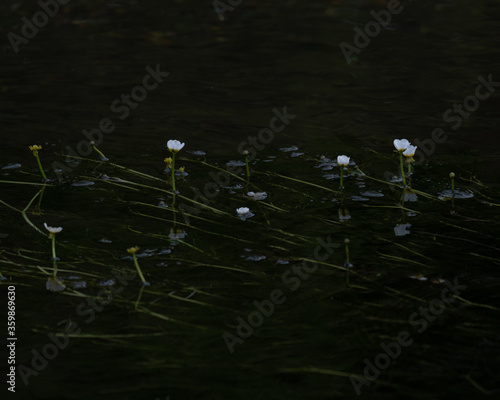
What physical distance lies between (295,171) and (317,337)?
4.91 feet

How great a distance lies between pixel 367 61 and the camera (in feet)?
17.6
